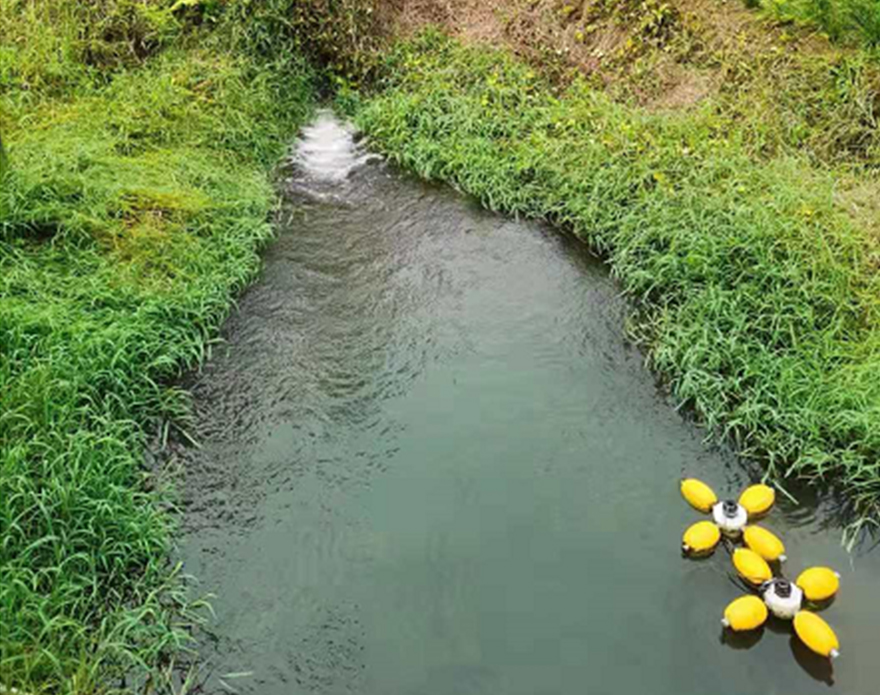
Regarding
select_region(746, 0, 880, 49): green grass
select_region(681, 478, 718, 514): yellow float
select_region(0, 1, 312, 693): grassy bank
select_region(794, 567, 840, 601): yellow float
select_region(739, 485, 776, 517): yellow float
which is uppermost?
select_region(746, 0, 880, 49): green grass

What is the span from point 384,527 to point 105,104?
563 cm

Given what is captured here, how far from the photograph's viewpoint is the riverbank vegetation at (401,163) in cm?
525

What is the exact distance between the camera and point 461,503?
5.68 metres

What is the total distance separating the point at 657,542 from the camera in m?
5.45

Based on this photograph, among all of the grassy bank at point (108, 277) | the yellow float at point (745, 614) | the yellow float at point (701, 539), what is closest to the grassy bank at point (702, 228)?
the yellow float at point (701, 539)

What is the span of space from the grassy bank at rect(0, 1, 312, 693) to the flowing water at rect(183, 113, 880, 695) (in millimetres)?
349

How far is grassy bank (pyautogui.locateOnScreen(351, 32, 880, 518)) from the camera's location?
20.2 feet

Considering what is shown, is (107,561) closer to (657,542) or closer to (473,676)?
(473,676)

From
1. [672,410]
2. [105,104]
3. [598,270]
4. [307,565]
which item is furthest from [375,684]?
[105,104]

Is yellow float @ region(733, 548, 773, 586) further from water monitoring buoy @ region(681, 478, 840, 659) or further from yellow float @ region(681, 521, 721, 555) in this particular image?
yellow float @ region(681, 521, 721, 555)

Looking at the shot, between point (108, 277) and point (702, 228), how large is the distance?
464 cm

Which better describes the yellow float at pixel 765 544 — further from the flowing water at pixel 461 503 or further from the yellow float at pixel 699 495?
the yellow float at pixel 699 495

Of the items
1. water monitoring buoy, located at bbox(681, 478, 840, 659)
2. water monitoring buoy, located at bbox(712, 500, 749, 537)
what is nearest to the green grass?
water monitoring buoy, located at bbox(681, 478, 840, 659)

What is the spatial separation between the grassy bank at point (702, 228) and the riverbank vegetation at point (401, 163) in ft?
0.09
